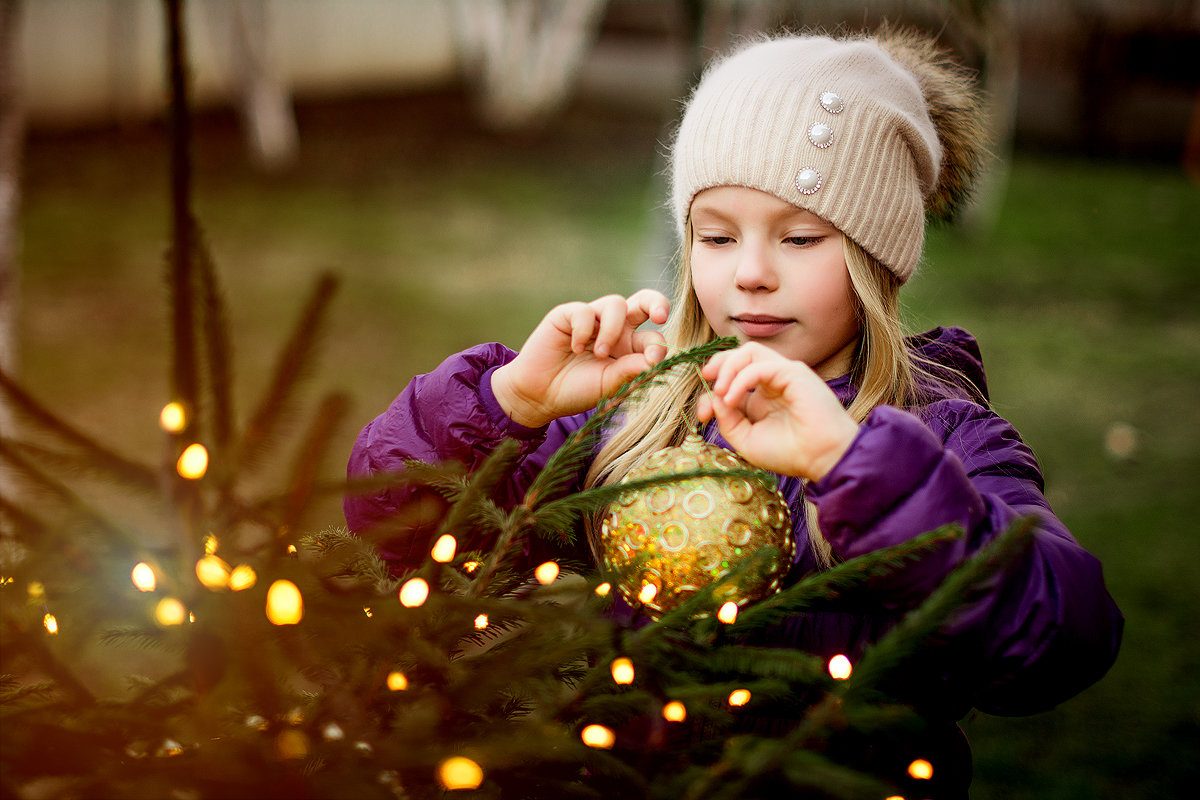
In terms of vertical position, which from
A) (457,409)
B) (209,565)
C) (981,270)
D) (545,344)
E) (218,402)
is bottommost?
(981,270)

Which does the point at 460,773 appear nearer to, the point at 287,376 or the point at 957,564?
the point at 287,376

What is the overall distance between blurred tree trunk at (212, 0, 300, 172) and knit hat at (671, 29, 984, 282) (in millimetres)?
11523

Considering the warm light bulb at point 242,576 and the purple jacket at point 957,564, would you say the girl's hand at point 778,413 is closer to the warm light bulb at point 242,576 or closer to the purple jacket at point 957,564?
the purple jacket at point 957,564

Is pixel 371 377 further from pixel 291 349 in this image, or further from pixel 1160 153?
pixel 1160 153

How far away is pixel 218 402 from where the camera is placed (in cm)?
87

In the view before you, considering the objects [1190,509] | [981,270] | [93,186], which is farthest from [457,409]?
[93,186]

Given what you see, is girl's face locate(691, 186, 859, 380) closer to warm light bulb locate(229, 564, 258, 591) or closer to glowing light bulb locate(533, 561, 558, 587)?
glowing light bulb locate(533, 561, 558, 587)

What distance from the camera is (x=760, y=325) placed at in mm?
1632

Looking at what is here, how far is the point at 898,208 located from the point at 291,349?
1232 mm

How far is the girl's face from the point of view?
1.61m

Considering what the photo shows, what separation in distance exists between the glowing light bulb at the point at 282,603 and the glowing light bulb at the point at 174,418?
0.16m

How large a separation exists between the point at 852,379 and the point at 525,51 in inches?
575

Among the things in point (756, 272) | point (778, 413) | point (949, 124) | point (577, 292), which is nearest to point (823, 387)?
point (778, 413)

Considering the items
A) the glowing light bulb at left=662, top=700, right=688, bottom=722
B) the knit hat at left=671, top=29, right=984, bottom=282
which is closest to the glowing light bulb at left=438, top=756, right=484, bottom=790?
the glowing light bulb at left=662, top=700, right=688, bottom=722
